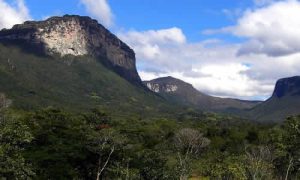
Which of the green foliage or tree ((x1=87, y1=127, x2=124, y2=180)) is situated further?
tree ((x1=87, y1=127, x2=124, y2=180))

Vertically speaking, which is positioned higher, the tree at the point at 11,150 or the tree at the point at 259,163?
the tree at the point at 11,150

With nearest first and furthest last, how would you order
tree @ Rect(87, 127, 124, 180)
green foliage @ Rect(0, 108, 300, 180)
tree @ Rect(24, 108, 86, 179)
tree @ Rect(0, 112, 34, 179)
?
1. tree @ Rect(0, 112, 34, 179)
2. tree @ Rect(24, 108, 86, 179)
3. green foliage @ Rect(0, 108, 300, 180)
4. tree @ Rect(87, 127, 124, 180)

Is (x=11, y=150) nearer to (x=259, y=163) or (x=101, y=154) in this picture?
(x=101, y=154)

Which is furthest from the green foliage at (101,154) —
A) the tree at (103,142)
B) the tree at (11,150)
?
the tree at (11,150)

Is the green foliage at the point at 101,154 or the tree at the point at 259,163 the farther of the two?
the tree at the point at 259,163

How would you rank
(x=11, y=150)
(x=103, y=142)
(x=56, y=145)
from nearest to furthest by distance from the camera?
(x=11, y=150)
(x=56, y=145)
(x=103, y=142)

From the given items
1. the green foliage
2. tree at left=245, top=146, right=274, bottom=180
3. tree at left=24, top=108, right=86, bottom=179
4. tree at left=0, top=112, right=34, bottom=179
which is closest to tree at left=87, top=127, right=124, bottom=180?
the green foliage

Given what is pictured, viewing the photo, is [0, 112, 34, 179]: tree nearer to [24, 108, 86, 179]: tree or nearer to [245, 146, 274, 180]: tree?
[24, 108, 86, 179]: tree

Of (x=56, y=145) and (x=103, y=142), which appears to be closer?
(x=56, y=145)

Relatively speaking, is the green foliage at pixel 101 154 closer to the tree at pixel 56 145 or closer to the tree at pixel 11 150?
the tree at pixel 56 145

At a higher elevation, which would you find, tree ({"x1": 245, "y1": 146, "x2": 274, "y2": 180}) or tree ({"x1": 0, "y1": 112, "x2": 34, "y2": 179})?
tree ({"x1": 0, "y1": 112, "x2": 34, "y2": 179})

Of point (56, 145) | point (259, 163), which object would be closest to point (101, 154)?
point (56, 145)

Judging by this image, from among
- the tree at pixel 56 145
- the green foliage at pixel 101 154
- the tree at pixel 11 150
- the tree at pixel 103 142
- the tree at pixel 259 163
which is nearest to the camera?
the tree at pixel 11 150

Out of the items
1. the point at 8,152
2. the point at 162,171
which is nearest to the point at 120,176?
the point at 162,171
